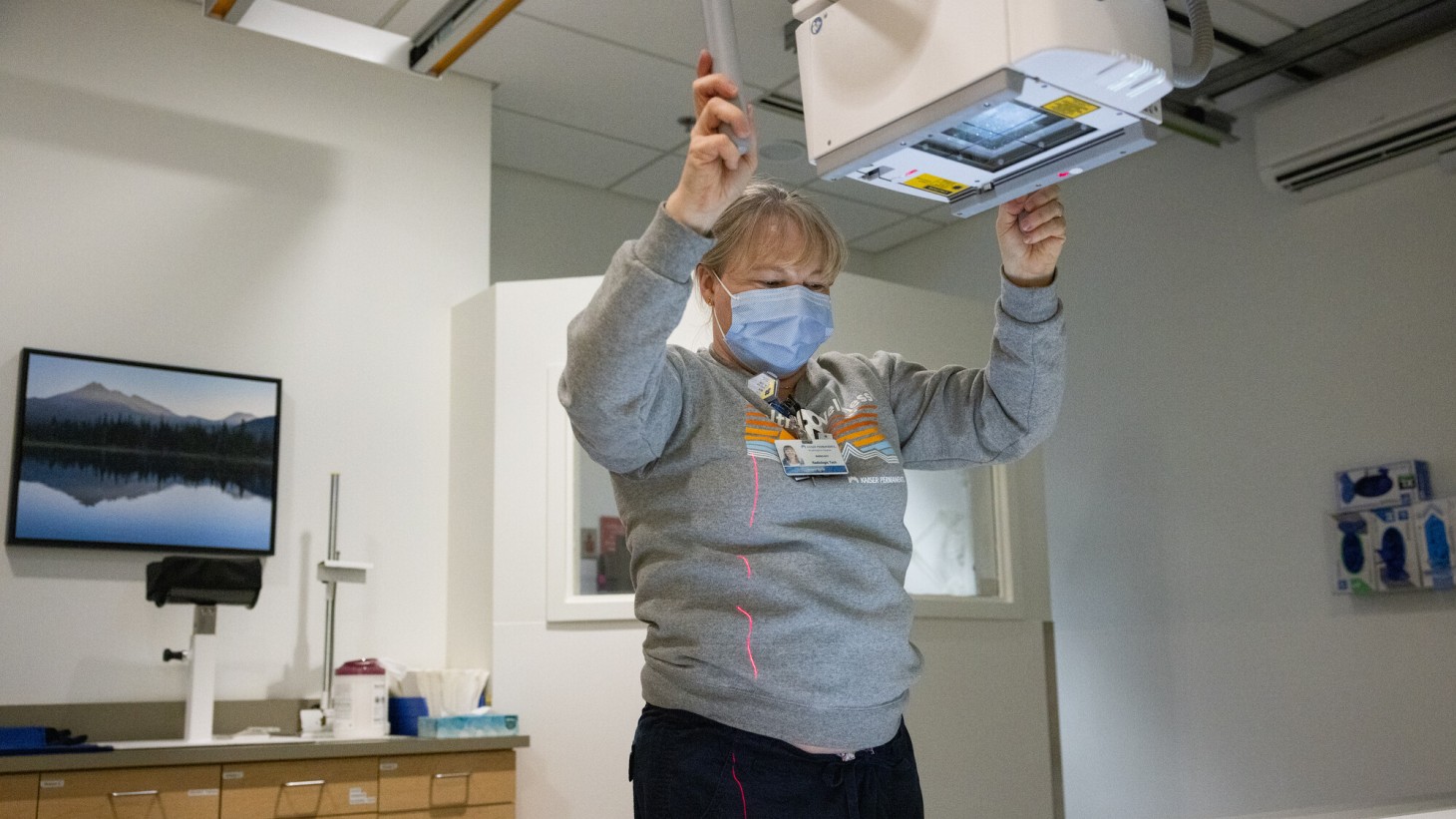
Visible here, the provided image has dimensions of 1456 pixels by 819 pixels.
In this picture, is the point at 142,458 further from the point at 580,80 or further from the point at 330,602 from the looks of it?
the point at 580,80

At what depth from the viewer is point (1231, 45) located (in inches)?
162

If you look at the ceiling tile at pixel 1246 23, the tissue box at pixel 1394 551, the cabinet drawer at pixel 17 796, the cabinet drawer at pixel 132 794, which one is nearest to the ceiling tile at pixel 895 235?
the ceiling tile at pixel 1246 23

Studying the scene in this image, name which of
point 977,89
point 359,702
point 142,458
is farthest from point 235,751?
point 977,89

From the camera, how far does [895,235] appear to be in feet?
19.4

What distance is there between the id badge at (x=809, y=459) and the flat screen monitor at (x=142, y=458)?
2.61m

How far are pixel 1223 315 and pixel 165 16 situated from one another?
372 centimetres

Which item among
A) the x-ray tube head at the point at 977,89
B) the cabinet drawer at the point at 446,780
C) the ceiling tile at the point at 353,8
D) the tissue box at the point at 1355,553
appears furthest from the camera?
the tissue box at the point at 1355,553

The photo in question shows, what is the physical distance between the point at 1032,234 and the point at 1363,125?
326 centimetres

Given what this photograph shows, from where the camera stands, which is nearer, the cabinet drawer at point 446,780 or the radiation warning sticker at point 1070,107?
the radiation warning sticker at point 1070,107

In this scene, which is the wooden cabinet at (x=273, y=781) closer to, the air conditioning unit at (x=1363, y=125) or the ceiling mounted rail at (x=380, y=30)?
the ceiling mounted rail at (x=380, y=30)

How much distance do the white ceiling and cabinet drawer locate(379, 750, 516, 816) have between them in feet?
5.61

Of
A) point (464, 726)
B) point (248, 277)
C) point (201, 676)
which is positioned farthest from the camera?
point (248, 277)

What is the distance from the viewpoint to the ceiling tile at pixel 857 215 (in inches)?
214

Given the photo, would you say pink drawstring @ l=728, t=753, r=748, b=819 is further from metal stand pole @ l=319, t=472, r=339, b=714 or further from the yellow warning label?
metal stand pole @ l=319, t=472, r=339, b=714
